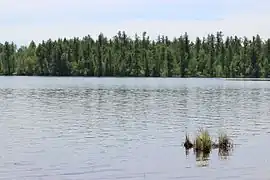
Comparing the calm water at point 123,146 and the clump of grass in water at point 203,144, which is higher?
the clump of grass in water at point 203,144

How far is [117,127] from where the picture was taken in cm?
4172

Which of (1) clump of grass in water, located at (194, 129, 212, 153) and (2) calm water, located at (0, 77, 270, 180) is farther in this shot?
(1) clump of grass in water, located at (194, 129, 212, 153)

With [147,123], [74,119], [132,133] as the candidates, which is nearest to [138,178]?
[132,133]

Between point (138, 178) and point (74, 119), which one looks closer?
point (138, 178)

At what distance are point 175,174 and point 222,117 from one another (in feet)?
93.9

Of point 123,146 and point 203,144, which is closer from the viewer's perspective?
point 203,144

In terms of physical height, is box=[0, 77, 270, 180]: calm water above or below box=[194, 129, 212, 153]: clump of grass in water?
below

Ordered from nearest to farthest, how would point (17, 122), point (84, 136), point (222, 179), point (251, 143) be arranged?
1. point (222, 179)
2. point (251, 143)
3. point (84, 136)
4. point (17, 122)

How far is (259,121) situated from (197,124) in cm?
565

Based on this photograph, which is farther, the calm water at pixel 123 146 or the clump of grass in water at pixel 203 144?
the clump of grass in water at pixel 203 144

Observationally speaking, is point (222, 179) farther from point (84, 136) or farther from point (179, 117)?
point (179, 117)

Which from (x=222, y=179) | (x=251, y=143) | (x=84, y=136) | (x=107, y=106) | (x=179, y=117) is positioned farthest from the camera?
(x=107, y=106)

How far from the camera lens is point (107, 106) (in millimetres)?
64625

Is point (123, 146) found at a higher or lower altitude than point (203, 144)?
lower
